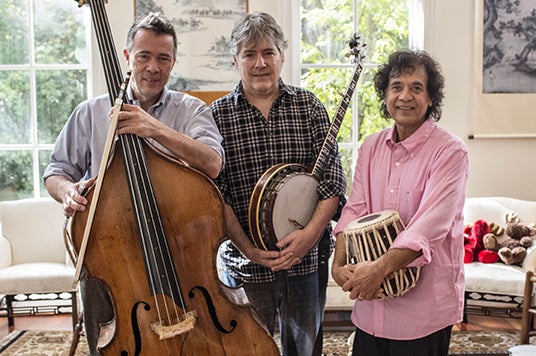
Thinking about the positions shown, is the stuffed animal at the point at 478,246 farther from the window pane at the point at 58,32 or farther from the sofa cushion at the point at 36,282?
the window pane at the point at 58,32

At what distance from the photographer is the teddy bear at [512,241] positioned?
12.7 ft

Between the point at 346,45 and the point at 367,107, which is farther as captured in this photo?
the point at 367,107

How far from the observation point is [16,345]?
3.64 metres

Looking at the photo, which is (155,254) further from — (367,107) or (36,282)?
(367,107)

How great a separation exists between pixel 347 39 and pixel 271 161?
2689mm

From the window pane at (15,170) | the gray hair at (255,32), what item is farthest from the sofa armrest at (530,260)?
the window pane at (15,170)

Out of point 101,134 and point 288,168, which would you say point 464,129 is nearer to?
point 288,168

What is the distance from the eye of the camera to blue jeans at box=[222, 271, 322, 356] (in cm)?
206

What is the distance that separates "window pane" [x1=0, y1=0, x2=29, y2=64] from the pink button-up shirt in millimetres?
3537

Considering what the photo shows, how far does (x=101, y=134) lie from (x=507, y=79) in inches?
137

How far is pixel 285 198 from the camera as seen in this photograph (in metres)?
1.92

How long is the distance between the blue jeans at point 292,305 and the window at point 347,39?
2584 millimetres

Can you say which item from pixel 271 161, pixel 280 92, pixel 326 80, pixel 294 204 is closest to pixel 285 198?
pixel 294 204

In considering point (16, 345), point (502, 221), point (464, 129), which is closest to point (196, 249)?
point (16, 345)
